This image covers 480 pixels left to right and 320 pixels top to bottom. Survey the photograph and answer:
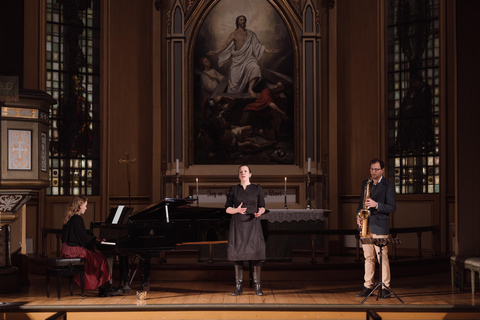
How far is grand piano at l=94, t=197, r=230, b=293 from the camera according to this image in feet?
24.5

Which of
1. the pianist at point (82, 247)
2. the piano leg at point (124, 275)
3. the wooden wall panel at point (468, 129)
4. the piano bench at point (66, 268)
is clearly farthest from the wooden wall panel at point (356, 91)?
the piano bench at point (66, 268)

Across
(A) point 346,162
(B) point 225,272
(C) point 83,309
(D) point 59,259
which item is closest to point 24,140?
(D) point 59,259

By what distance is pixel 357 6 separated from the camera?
12211 millimetres

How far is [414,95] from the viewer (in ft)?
38.9

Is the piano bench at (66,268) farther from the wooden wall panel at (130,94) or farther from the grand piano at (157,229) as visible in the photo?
the wooden wall panel at (130,94)

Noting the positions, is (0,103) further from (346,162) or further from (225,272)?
(346,162)

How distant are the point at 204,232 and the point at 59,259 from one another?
1619mm

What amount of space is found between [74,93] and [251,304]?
259 inches

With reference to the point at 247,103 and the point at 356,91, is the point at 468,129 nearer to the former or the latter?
the point at 356,91

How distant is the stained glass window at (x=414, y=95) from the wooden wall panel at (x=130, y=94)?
432 centimetres

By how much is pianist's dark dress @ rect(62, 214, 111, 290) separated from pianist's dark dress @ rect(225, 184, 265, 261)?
1509mm

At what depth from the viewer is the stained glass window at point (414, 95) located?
457 inches

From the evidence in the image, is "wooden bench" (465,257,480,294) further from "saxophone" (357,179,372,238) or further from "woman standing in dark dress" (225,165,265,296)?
"woman standing in dark dress" (225,165,265,296)

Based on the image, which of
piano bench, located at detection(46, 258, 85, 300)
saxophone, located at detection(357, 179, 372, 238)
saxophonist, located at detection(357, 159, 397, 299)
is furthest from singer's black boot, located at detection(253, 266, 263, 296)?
piano bench, located at detection(46, 258, 85, 300)
